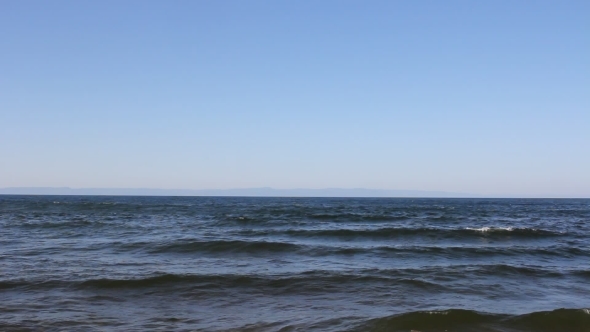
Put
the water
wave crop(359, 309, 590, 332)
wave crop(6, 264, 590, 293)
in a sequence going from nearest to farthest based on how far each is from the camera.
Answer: wave crop(359, 309, 590, 332)
the water
wave crop(6, 264, 590, 293)

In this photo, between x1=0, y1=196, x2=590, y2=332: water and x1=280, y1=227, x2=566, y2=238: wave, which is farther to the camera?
x1=280, y1=227, x2=566, y2=238: wave

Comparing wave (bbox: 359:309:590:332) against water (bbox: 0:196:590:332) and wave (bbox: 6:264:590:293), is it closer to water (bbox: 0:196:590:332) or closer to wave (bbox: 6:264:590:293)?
water (bbox: 0:196:590:332)

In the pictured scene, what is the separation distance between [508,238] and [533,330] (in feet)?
68.3

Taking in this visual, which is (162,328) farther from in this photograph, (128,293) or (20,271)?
(20,271)

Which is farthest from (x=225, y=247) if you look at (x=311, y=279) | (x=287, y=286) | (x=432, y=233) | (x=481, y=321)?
(x=432, y=233)

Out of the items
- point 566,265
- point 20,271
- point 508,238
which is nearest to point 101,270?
point 20,271

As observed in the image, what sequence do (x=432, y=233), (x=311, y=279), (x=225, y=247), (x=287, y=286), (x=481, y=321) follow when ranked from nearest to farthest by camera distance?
(x=481, y=321), (x=287, y=286), (x=311, y=279), (x=225, y=247), (x=432, y=233)

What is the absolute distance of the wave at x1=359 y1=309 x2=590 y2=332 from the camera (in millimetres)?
9258

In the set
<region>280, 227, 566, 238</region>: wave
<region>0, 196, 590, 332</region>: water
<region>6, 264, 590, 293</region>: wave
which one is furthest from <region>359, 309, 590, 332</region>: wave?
<region>280, 227, 566, 238</region>: wave

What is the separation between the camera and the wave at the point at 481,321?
9.26 m

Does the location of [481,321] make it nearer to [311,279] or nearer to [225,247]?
[311,279]

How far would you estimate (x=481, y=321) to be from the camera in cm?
969

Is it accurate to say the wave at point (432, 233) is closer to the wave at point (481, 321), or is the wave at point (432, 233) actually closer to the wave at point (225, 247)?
the wave at point (225, 247)

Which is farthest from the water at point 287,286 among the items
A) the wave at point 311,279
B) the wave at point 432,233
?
the wave at point 432,233
